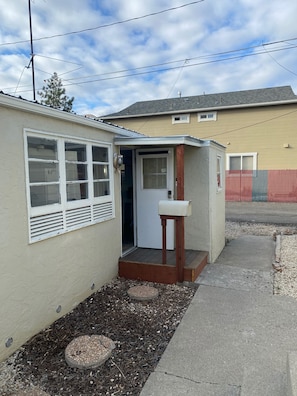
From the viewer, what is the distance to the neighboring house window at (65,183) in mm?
3295

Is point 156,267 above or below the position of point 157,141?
below

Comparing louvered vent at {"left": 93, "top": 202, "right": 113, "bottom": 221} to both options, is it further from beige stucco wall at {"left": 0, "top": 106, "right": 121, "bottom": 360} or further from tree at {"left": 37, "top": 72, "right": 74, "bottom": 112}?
tree at {"left": 37, "top": 72, "right": 74, "bottom": 112}

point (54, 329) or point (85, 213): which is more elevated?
point (85, 213)

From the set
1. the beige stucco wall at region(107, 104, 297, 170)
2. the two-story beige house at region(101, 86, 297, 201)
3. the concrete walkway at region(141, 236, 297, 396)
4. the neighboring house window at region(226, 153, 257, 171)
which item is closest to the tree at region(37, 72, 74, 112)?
the two-story beige house at region(101, 86, 297, 201)

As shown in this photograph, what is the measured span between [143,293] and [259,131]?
13814 mm

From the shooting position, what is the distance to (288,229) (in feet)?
29.8

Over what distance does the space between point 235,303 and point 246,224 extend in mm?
6565

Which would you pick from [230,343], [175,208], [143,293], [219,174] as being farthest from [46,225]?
[219,174]

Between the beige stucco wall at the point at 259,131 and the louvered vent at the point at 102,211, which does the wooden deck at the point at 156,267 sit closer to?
the louvered vent at the point at 102,211

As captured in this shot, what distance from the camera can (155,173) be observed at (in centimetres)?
575

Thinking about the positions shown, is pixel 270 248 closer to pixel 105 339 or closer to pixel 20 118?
pixel 105 339

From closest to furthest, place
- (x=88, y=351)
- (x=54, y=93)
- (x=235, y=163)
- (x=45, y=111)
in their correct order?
1. (x=88, y=351)
2. (x=45, y=111)
3. (x=235, y=163)
4. (x=54, y=93)

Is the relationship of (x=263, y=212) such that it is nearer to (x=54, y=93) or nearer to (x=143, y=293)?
(x=143, y=293)

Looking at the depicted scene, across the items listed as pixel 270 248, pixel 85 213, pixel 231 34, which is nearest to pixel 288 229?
pixel 270 248
